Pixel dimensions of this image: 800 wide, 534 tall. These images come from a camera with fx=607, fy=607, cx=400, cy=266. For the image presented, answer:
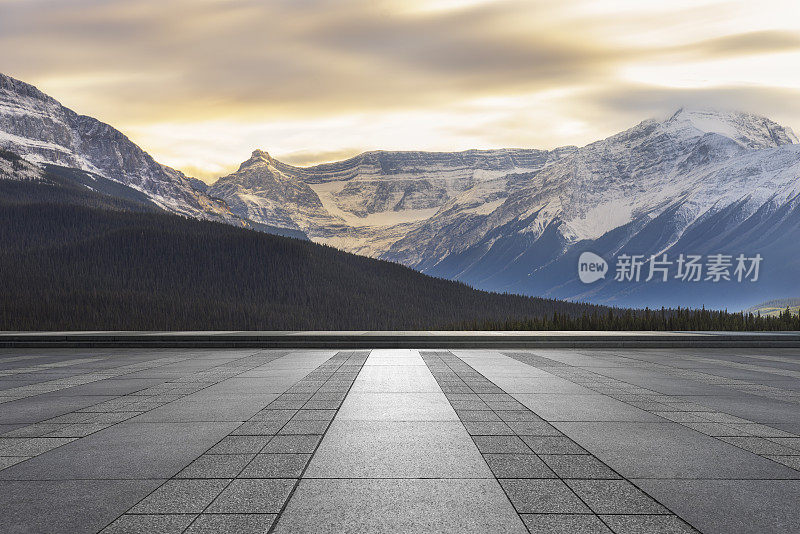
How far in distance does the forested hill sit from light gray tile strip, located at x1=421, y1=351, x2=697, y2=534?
431 ft

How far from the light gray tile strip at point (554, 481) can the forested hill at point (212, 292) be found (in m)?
131

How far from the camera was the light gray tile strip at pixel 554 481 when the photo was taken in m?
5.65

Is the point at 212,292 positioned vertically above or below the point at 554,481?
below

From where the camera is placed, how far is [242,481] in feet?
22.2

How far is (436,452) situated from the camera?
26.6 feet

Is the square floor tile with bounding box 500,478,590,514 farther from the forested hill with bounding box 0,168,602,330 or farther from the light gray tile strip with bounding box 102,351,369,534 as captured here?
the forested hill with bounding box 0,168,602,330

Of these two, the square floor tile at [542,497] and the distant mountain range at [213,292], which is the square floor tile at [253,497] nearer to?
the square floor tile at [542,497]

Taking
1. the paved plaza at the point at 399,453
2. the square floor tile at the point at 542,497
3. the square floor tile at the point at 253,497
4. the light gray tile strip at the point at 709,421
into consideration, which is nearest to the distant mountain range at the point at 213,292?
the light gray tile strip at the point at 709,421

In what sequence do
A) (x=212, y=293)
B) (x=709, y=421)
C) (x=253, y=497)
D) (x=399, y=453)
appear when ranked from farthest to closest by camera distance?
(x=212, y=293), (x=709, y=421), (x=399, y=453), (x=253, y=497)

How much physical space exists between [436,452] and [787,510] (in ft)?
13.0

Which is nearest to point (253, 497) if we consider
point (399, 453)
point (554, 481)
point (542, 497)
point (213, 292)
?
point (399, 453)

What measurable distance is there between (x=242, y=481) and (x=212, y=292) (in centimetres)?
17271

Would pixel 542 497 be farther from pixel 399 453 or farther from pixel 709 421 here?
pixel 709 421

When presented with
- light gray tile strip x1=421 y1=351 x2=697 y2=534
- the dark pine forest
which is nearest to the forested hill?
the dark pine forest
